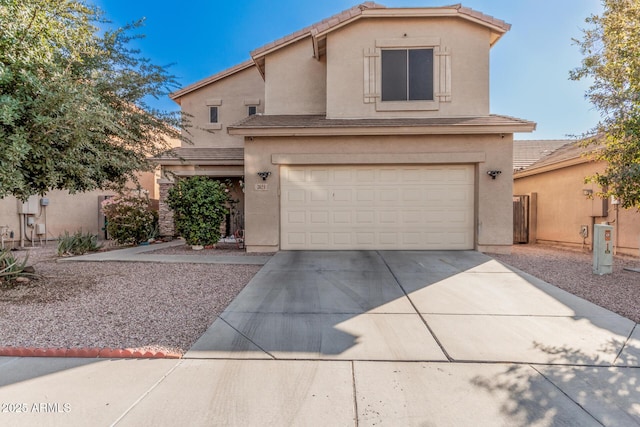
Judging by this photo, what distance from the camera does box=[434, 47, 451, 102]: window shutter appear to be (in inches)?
365

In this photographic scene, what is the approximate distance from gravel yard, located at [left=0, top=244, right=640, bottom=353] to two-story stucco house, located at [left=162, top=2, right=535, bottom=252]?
1936 mm

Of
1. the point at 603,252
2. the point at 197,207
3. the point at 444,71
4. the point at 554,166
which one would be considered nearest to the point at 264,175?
the point at 197,207

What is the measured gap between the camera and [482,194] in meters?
8.89

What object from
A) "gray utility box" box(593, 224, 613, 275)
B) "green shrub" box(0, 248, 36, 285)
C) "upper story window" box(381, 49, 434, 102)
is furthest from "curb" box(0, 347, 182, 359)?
"upper story window" box(381, 49, 434, 102)

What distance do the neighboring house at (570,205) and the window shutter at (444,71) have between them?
357 centimetres

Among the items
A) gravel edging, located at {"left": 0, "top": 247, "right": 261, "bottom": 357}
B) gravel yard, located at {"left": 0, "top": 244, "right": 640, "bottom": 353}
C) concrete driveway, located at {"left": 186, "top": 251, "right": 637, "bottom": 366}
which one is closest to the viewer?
concrete driveway, located at {"left": 186, "top": 251, "right": 637, "bottom": 366}

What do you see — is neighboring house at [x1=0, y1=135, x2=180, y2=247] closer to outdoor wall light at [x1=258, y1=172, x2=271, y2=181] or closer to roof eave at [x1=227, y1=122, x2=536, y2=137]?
outdoor wall light at [x1=258, y1=172, x2=271, y2=181]

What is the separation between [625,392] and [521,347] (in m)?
0.85

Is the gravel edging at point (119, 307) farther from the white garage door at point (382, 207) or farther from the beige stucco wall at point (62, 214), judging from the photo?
the beige stucco wall at point (62, 214)

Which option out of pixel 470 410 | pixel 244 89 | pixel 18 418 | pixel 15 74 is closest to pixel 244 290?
pixel 18 418

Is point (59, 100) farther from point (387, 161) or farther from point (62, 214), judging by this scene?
point (62, 214)

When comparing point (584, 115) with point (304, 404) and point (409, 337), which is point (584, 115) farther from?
point (304, 404)

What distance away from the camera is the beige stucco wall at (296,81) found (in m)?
10.6

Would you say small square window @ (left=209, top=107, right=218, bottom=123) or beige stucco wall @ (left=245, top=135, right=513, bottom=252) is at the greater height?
small square window @ (left=209, top=107, right=218, bottom=123)
